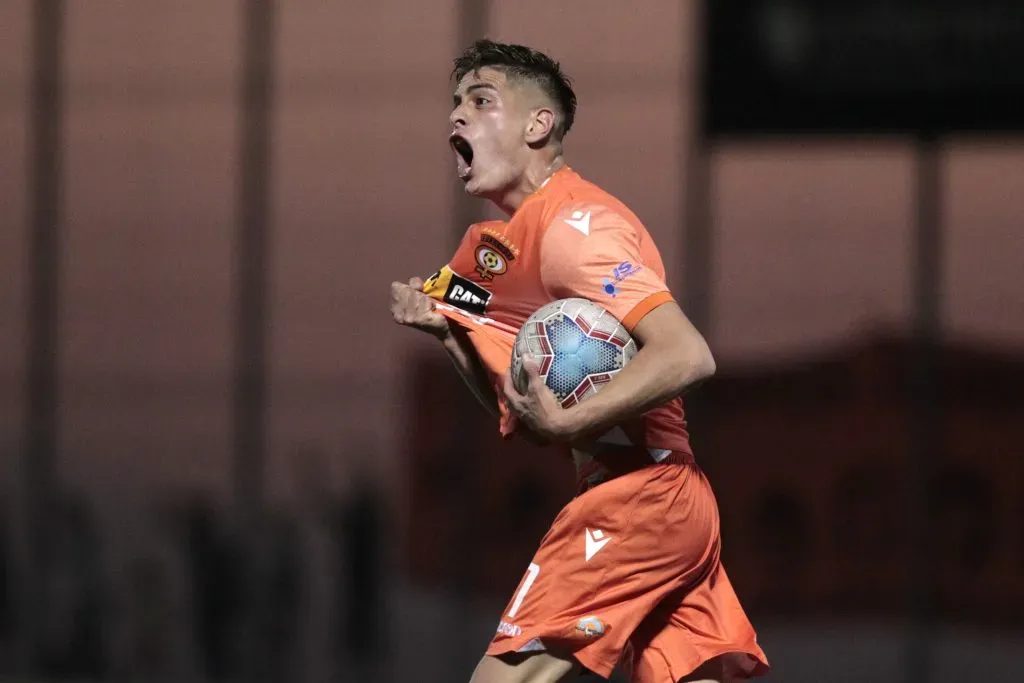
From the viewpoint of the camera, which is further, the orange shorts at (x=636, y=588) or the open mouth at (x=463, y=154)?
the open mouth at (x=463, y=154)

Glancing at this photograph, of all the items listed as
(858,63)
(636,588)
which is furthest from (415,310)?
(858,63)

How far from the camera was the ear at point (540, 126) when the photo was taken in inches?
148

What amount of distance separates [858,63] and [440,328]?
638 cm

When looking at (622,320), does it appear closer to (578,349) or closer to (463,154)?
(578,349)

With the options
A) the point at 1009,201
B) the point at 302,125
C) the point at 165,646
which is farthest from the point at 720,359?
the point at 165,646

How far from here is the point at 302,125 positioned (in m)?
11.1

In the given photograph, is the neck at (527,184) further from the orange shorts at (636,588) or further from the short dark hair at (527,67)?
the orange shorts at (636,588)

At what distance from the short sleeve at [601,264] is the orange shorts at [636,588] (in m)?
0.43

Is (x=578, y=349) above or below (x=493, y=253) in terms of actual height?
below

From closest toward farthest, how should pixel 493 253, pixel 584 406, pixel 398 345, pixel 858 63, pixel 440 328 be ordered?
pixel 584 406 < pixel 493 253 < pixel 440 328 < pixel 858 63 < pixel 398 345

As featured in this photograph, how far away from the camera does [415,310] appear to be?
148 inches

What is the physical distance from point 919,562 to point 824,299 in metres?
1.87

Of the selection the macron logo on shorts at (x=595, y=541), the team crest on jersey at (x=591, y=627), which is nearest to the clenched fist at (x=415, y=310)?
the macron logo on shorts at (x=595, y=541)

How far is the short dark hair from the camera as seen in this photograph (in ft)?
12.6
